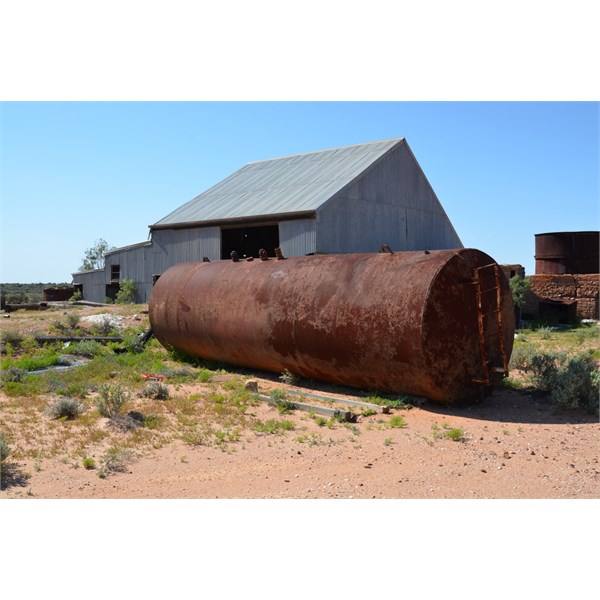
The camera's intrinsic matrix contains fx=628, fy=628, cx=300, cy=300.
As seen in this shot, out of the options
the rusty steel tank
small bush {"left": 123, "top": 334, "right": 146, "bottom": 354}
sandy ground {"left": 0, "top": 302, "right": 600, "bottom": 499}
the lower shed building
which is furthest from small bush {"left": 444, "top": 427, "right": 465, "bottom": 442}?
the lower shed building

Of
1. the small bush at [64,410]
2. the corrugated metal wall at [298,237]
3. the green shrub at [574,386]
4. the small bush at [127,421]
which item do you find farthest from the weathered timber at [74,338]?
the green shrub at [574,386]

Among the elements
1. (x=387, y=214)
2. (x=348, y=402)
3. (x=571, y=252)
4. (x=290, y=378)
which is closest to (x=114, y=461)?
(x=348, y=402)

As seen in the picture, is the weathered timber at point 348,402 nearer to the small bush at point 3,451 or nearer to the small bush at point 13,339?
the small bush at point 3,451

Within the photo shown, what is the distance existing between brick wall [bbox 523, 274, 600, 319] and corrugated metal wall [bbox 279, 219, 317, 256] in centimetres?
706

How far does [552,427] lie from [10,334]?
11.5 metres

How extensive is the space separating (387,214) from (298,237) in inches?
174

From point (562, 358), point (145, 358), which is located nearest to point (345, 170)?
point (145, 358)

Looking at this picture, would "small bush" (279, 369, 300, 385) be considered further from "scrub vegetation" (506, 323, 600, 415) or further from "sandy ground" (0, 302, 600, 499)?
"scrub vegetation" (506, 323, 600, 415)

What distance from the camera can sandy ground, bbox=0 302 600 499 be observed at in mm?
5234

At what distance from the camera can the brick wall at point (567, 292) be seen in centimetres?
Result: 1923

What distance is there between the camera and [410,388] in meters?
8.11

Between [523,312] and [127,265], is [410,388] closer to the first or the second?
[523,312]

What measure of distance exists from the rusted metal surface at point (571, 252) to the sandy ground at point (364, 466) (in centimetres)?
1666

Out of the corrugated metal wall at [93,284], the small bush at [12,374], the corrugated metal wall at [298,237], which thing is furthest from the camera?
the corrugated metal wall at [93,284]
